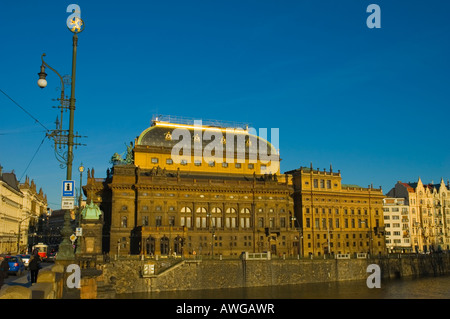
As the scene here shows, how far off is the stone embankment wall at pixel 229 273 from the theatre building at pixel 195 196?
12303 mm

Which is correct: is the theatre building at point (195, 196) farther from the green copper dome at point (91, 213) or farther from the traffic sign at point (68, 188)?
the traffic sign at point (68, 188)

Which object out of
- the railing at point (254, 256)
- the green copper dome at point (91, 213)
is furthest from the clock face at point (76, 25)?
the green copper dome at point (91, 213)

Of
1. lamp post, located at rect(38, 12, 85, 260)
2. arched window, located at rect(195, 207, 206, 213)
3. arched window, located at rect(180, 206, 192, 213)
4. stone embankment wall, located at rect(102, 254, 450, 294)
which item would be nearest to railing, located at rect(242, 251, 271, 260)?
stone embankment wall, located at rect(102, 254, 450, 294)

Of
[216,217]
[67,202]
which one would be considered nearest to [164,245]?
[216,217]

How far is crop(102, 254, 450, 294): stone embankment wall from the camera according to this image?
71.9 m

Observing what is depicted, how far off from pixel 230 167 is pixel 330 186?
27.3 metres

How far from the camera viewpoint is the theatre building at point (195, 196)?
314 feet

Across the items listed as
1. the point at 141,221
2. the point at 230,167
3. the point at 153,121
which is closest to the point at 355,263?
the point at 230,167

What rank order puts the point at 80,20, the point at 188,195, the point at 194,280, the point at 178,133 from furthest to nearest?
the point at 178,133 < the point at 188,195 < the point at 194,280 < the point at 80,20

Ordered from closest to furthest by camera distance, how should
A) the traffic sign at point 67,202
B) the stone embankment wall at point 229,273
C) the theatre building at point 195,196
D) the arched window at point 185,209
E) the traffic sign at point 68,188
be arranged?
the traffic sign at point 68,188 < the traffic sign at point 67,202 < the stone embankment wall at point 229,273 < the theatre building at point 195,196 < the arched window at point 185,209

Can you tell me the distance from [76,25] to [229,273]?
188ft

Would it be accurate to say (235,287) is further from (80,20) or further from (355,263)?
(80,20)
